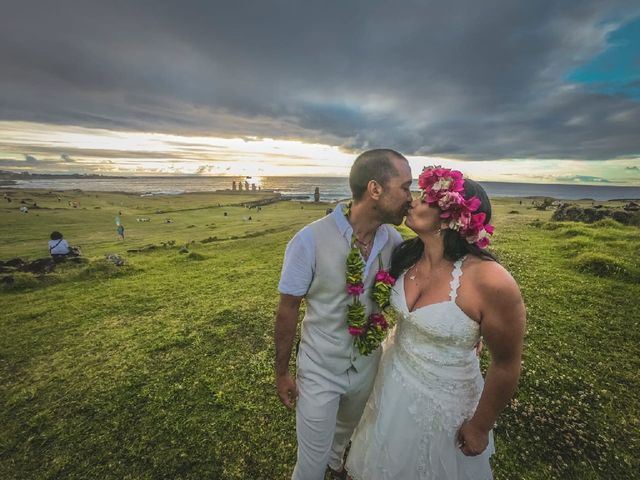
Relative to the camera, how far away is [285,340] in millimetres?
3709

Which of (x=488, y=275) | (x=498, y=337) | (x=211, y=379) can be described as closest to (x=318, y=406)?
(x=498, y=337)

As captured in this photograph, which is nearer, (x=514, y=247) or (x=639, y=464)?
(x=639, y=464)

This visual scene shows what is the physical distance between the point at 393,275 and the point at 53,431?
6245mm

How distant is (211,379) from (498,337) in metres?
5.67

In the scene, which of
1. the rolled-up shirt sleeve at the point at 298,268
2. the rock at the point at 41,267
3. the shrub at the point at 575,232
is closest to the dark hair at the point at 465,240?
the rolled-up shirt sleeve at the point at 298,268

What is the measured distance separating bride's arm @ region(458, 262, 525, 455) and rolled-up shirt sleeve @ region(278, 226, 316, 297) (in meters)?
1.77

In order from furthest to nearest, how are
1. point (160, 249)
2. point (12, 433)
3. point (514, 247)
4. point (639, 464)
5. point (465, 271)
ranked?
point (160, 249)
point (514, 247)
point (12, 433)
point (639, 464)
point (465, 271)

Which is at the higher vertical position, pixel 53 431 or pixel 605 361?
pixel 605 361

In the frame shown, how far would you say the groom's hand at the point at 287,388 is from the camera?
12.4ft

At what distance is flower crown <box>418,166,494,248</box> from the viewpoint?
311 cm

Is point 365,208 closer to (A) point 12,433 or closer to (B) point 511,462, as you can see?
(B) point 511,462

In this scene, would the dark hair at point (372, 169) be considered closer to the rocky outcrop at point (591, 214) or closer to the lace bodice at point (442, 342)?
the lace bodice at point (442, 342)

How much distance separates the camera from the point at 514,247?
49.1ft

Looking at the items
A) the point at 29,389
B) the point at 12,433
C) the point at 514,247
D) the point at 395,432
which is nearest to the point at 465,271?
the point at 395,432
